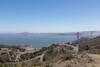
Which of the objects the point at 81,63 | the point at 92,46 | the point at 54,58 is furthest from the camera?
the point at 92,46

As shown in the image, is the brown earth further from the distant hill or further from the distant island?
the distant hill

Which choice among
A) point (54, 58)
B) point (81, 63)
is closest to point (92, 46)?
point (54, 58)

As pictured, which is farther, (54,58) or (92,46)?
(92,46)

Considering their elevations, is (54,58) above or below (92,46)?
above

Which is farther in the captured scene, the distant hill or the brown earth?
the distant hill

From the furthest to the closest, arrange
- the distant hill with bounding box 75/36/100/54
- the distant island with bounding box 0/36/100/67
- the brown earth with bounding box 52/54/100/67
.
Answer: the distant hill with bounding box 75/36/100/54, the distant island with bounding box 0/36/100/67, the brown earth with bounding box 52/54/100/67

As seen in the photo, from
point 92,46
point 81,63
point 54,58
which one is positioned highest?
point 81,63

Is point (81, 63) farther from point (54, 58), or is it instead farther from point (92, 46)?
point (92, 46)

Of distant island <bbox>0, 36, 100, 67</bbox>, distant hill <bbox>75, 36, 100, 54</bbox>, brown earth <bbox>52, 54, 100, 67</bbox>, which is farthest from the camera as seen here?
distant hill <bbox>75, 36, 100, 54</bbox>

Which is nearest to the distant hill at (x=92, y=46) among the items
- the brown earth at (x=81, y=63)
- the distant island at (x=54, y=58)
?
the distant island at (x=54, y=58)

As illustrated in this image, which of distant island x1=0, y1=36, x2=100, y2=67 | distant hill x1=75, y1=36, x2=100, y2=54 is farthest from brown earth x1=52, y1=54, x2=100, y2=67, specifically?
distant hill x1=75, y1=36, x2=100, y2=54

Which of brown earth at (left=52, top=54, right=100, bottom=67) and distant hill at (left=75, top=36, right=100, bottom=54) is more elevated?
brown earth at (left=52, top=54, right=100, bottom=67)
